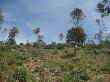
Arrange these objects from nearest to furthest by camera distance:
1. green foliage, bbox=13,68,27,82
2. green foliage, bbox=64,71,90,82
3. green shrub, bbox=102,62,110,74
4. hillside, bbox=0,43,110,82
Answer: green foliage, bbox=64,71,90,82 → green foliage, bbox=13,68,27,82 → hillside, bbox=0,43,110,82 → green shrub, bbox=102,62,110,74

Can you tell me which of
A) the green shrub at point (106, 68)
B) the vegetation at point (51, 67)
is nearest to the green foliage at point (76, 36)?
the vegetation at point (51, 67)

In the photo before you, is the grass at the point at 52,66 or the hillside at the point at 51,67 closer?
the hillside at the point at 51,67

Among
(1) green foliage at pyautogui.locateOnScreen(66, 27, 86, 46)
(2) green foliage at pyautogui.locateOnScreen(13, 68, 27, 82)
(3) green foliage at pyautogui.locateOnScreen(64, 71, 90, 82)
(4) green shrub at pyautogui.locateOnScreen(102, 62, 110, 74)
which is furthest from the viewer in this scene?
(1) green foliage at pyautogui.locateOnScreen(66, 27, 86, 46)

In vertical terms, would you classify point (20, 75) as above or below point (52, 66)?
below

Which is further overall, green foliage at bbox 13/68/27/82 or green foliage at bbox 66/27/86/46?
green foliage at bbox 66/27/86/46

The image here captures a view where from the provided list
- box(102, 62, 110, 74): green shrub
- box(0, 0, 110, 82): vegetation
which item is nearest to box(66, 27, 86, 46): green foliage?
box(0, 0, 110, 82): vegetation

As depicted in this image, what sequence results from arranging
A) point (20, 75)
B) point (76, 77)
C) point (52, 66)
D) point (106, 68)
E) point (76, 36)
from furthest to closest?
point (76, 36)
point (52, 66)
point (106, 68)
point (76, 77)
point (20, 75)

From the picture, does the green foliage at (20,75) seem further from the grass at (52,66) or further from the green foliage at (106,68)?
the green foliage at (106,68)

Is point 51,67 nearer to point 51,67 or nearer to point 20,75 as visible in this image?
point 51,67

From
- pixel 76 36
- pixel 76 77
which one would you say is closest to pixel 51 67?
pixel 76 77

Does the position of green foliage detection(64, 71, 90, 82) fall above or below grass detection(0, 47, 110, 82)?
below

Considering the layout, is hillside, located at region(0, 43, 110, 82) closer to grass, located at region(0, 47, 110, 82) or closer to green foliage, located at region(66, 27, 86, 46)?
grass, located at region(0, 47, 110, 82)

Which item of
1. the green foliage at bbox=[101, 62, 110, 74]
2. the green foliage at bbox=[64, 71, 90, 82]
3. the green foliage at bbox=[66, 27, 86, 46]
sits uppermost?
the green foliage at bbox=[66, 27, 86, 46]

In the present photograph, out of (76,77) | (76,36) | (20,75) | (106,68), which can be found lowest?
(76,77)
